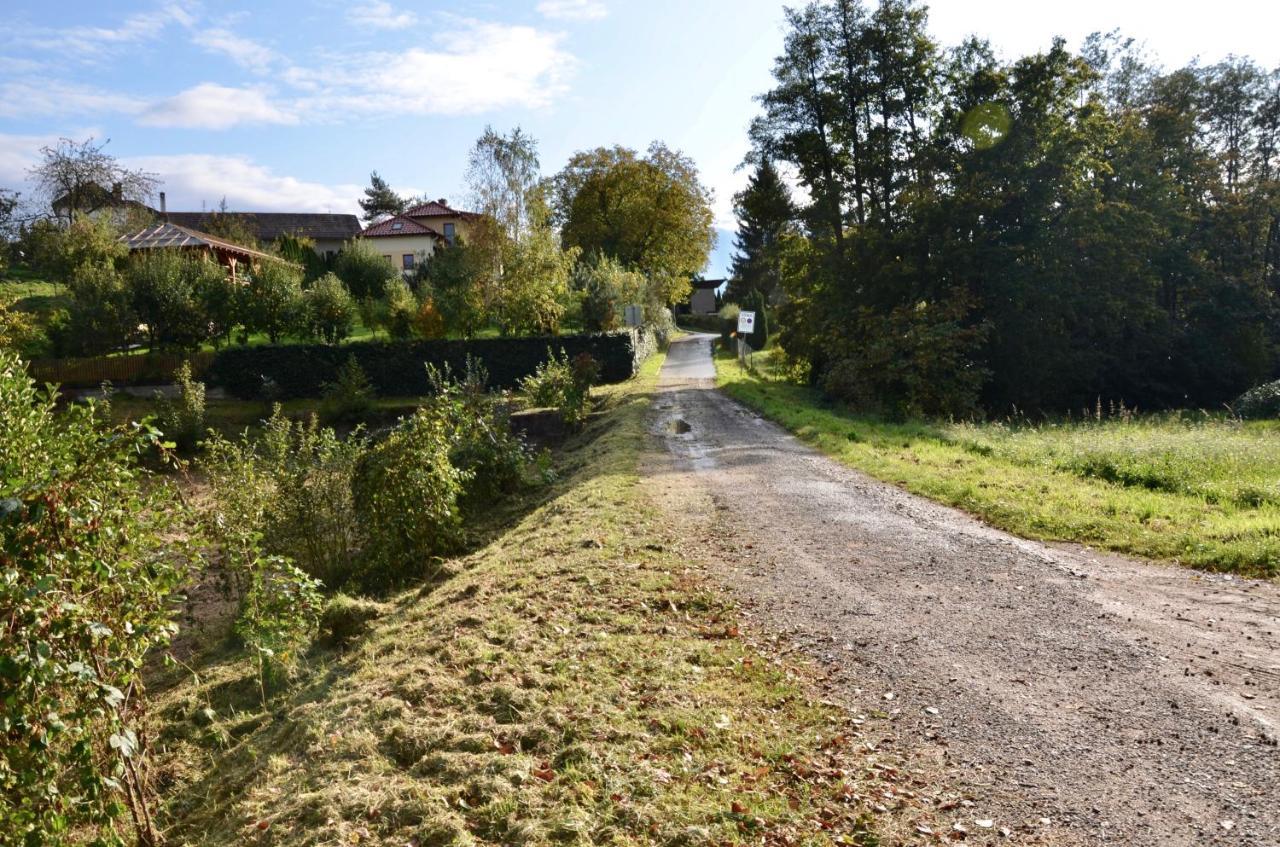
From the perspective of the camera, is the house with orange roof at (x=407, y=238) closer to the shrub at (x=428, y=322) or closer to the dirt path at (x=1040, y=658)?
the shrub at (x=428, y=322)

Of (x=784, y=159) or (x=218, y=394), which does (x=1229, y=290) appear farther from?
(x=218, y=394)

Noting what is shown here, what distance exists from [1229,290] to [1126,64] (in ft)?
38.8

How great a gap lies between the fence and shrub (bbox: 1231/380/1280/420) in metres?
36.0

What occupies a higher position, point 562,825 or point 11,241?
point 11,241

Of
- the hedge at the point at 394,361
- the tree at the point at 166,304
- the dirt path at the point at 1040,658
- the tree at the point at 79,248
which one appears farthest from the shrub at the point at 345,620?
the tree at the point at 79,248

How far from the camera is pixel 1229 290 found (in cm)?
2933

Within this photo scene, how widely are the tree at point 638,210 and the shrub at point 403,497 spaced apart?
46.2 metres

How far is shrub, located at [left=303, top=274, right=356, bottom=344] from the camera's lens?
32.4 metres

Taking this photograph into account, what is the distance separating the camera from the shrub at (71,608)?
123 inches

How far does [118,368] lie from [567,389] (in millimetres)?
20472

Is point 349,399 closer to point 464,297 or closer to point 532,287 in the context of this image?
point 464,297

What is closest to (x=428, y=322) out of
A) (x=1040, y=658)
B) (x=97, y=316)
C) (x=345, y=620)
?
(x=97, y=316)

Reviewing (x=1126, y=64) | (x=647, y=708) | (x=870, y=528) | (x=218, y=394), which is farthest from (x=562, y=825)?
(x=1126, y=64)

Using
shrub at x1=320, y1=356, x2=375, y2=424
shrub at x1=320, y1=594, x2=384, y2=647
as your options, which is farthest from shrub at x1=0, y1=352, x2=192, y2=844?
shrub at x1=320, y1=356, x2=375, y2=424
